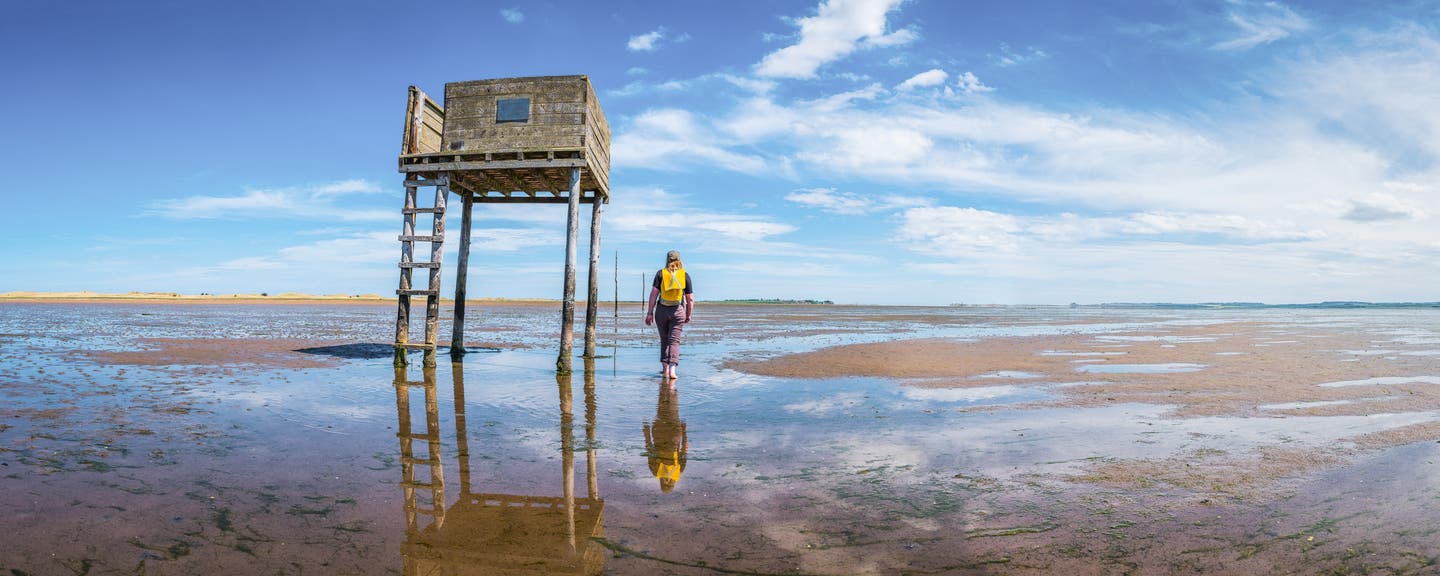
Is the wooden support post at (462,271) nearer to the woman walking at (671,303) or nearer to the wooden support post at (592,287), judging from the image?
the wooden support post at (592,287)

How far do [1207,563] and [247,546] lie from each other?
506cm

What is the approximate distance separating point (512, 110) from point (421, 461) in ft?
32.1

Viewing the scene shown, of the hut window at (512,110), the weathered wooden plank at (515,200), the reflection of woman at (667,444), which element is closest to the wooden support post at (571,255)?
the hut window at (512,110)

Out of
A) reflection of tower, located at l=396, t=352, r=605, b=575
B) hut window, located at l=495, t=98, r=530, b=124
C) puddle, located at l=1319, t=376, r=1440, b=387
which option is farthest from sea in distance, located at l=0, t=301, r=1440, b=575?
hut window, located at l=495, t=98, r=530, b=124

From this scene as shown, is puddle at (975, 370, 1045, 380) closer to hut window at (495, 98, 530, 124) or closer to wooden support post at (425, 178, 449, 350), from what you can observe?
hut window at (495, 98, 530, 124)

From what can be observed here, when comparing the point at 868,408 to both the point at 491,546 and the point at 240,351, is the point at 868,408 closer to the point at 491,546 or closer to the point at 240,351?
the point at 491,546

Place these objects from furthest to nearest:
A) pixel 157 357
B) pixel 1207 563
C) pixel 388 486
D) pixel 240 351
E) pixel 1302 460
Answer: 1. pixel 240 351
2. pixel 157 357
3. pixel 1302 460
4. pixel 388 486
5. pixel 1207 563

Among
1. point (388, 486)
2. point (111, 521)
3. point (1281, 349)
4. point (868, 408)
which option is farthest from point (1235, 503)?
point (1281, 349)

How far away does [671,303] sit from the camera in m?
11.8

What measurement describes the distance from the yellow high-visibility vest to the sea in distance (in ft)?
4.91

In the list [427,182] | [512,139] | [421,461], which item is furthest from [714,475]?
[427,182]

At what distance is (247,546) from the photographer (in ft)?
12.3

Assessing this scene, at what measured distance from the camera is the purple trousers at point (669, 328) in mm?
11812

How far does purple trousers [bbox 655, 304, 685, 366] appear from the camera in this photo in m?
11.8
